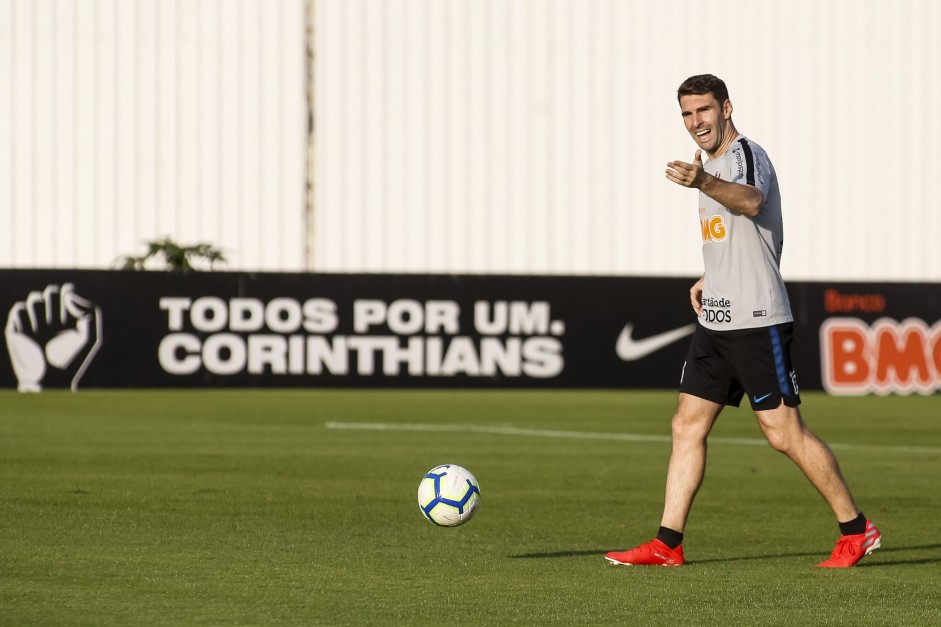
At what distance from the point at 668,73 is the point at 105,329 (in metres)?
12.6

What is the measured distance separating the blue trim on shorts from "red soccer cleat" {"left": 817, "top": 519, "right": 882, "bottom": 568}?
75 centimetres

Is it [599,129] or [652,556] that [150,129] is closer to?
Answer: [599,129]

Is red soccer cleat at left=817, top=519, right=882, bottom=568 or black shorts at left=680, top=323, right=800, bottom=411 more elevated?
black shorts at left=680, top=323, right=800, bottom=411

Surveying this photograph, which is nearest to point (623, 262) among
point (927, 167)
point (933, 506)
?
point (927, 167)

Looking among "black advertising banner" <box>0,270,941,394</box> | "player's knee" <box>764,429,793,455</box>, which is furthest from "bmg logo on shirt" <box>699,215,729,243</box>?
"black advertising banner" <box>0,270,941,394</box>

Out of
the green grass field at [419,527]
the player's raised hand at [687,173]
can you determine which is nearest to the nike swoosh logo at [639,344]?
the green grass field at [419,527]

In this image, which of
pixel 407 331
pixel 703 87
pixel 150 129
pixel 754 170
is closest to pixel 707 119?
pixel 703 87

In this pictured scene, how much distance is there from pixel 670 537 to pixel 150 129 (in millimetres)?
23014

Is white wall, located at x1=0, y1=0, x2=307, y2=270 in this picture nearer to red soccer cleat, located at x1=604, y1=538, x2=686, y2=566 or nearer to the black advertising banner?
the black advertising banner

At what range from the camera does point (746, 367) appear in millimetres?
7348

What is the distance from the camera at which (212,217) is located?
2902 cm

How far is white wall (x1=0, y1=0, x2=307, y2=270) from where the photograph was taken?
28703 mm

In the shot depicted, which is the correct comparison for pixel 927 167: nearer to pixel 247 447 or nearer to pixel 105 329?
pixel 105 329

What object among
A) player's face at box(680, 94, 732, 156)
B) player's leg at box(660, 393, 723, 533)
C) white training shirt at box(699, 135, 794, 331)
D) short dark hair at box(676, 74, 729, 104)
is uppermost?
short dark hair at box(676, 74, 729, 104)
